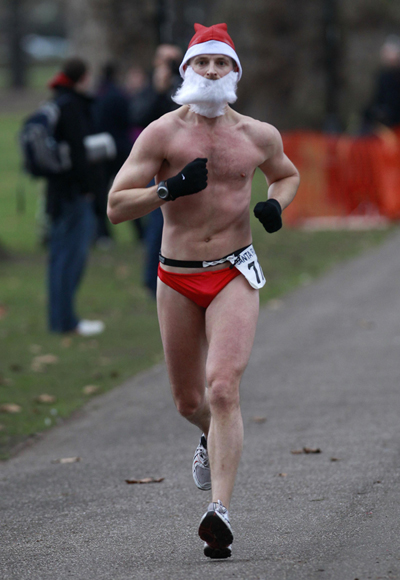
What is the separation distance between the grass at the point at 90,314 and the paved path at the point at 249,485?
0.33 meters

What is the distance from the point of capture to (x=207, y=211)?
4.71 m

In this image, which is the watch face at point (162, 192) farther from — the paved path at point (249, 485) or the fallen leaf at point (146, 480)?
the fallen leaf at point (146, 480)

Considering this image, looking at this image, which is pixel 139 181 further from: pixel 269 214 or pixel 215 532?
pixel 215 532

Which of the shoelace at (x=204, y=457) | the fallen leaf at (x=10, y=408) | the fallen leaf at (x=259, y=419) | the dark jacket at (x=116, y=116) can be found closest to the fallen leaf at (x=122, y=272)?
the dark jacket at (x=116, y=116)

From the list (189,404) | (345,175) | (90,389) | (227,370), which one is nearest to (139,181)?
(227,370)

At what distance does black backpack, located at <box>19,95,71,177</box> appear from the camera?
9148 millimetres

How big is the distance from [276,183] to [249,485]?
164 cm

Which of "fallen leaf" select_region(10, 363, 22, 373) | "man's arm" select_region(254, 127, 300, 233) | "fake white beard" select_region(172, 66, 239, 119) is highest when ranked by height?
"fake white beard" select_region(172, 66, 239, 119)

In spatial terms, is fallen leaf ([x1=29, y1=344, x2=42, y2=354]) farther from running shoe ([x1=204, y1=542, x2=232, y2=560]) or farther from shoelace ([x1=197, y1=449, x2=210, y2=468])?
running shoe ([x1=204, y1=542, x2=232, y2=560])

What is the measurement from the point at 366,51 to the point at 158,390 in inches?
862

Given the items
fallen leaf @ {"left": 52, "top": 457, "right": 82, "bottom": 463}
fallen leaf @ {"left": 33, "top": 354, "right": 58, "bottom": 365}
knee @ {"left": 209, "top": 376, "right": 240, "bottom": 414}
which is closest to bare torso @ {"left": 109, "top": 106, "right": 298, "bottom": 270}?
knee @ {"left": 209, "top": 376, "right": 240, "bottom": 414}

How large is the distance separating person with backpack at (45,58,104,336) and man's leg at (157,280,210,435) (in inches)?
187

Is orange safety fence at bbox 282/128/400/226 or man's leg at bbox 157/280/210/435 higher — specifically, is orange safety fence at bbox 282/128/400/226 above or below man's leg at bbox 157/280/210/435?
below

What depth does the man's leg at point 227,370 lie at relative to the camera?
441cm
